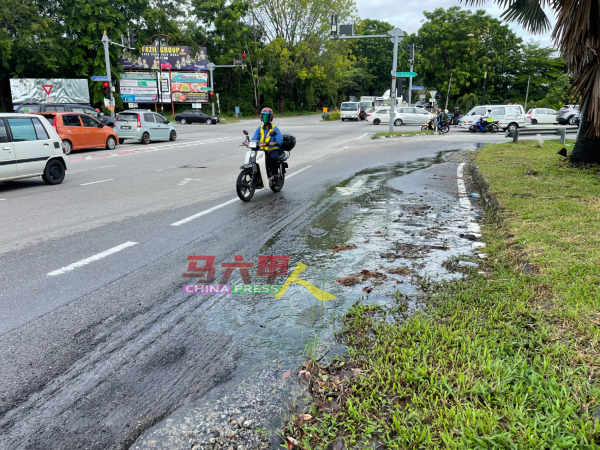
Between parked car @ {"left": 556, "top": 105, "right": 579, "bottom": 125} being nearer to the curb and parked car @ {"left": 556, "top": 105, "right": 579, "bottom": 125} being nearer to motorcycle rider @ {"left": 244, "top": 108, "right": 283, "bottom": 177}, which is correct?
the curb

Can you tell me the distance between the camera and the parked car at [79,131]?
61.3 ft

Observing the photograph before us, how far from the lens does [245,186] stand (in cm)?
927

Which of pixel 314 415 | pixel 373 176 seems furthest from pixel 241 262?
pixel 373 176

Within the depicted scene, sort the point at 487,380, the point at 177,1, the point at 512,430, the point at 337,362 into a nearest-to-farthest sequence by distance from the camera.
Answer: the point at 512,430, the point at 487,380, the point at 337,362, the point at 177,1

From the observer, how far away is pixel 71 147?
19016 mm

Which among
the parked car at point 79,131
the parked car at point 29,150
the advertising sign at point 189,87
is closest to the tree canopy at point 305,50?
the advertising sign at point 189,87

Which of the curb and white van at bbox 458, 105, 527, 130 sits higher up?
white van at bbox 458, 105, 527, 130

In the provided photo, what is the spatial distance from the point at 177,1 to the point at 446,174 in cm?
5478

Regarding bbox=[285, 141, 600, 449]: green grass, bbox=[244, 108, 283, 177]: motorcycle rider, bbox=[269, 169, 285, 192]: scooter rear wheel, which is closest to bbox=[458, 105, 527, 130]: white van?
bbox=[269, 169, 285, 192]: scooter rear wheel

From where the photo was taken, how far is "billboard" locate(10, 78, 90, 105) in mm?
43094

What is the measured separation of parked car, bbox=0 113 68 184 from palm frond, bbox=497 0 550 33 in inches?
450

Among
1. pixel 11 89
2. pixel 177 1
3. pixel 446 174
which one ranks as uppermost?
pixel 177 1

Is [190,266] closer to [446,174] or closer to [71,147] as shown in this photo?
[446,174]

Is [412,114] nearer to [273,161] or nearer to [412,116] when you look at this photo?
[412,116]
